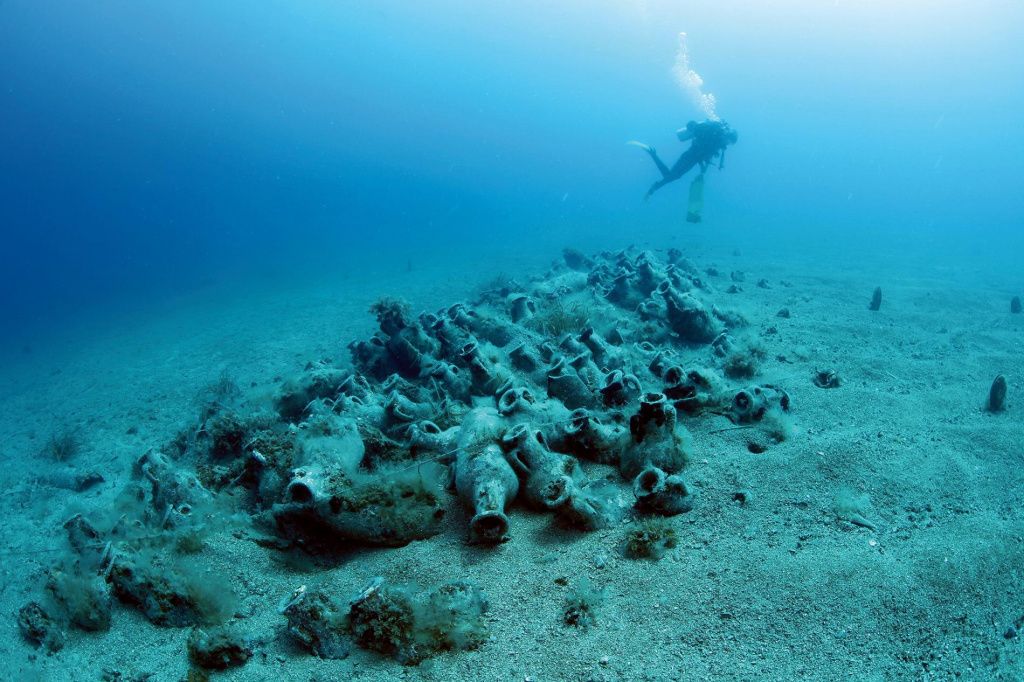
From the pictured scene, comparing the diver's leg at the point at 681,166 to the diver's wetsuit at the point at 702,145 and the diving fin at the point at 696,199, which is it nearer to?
the diver's wetsuit at the point at 702,145

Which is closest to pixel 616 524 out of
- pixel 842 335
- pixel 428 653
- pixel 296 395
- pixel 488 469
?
pixel 488 469

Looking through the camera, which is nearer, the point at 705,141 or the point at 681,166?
the point at 705,141

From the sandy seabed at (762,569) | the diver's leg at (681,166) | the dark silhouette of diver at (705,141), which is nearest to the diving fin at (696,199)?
the diver's leg at (681,166)

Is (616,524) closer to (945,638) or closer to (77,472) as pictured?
(945,638)

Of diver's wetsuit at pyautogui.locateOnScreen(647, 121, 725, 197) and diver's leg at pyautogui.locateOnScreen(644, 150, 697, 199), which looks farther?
diver's leg at pyautogui.locateOnScreen(644, 150, 697, 199)

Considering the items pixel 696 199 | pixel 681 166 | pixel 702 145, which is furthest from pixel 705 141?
pixel 696 199

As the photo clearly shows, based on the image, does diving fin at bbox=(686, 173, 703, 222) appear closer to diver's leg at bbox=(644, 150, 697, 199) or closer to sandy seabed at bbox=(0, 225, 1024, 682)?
diver's leg at bbox=(644, 150, 697, 199)

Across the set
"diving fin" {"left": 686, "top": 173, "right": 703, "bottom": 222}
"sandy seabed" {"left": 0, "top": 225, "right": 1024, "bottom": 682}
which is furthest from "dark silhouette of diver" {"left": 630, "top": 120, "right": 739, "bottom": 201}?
"sandy seabed" {"left": 0, "top": 225, "right": 1024, "bottom": 682}

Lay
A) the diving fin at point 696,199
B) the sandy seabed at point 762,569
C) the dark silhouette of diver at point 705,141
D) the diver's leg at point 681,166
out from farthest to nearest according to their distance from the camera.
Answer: the diving fin at point 696,199
the diver's leg at point 681,166
the dark silhouette of diver at point 705,141
the sandy seabed at point 762,569

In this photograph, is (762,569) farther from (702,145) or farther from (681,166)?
(681,166)

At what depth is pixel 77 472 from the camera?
7.83 metres

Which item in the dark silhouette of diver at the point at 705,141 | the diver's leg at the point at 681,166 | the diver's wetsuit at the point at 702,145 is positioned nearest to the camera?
the dark silhouette of diver at the point at 705,141

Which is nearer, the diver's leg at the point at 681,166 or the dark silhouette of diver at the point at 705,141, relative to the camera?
the dark silhouette of diver at the point at 705,141

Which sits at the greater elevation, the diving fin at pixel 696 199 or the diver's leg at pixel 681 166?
the diver's leg at pixel 681 166
